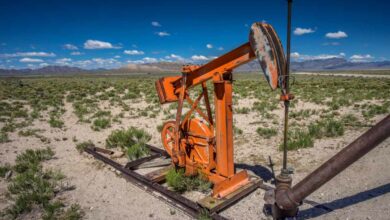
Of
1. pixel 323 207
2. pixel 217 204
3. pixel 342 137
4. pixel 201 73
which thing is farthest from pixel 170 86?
pixel 342 137

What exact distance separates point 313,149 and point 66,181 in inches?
242

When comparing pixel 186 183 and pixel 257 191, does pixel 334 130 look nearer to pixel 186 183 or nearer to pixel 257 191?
pixel 257 191

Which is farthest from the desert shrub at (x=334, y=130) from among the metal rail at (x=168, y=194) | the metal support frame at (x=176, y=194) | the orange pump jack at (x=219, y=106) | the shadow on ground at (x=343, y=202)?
the metal rail at (x=168, y=194)

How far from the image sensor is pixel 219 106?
15.5ft

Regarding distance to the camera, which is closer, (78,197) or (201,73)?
(201,73)

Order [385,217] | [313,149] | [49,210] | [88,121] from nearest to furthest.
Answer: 1. [385,217]
2. [49,210]
3. [313,149]
4. [88,121]

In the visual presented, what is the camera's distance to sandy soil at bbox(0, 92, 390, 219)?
444 cm

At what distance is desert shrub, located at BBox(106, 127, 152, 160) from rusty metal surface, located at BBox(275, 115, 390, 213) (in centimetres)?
512

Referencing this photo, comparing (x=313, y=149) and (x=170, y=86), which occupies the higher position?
(x=170, y=86)

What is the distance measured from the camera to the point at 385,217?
394 cm

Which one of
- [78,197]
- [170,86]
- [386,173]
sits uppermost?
[170,86]

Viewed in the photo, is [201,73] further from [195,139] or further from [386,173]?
[386,173]

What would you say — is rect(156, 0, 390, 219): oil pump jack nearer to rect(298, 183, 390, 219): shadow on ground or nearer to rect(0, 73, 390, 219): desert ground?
rect(0, 73, 390, 219): desert ground

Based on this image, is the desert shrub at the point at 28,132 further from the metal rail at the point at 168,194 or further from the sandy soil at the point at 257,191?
the metal rail at the point at 168,194
